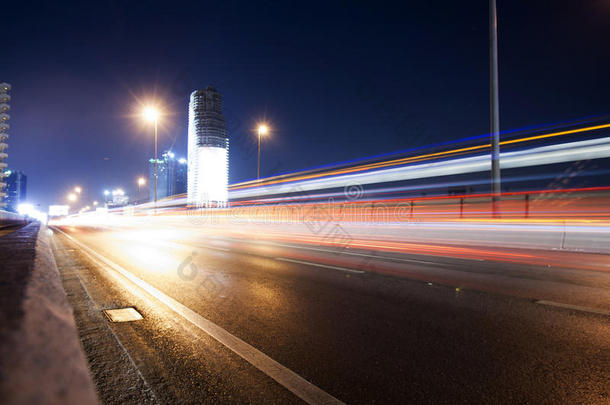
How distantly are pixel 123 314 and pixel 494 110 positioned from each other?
13.9m

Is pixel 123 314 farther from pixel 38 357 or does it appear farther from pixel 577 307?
pixel 577 307

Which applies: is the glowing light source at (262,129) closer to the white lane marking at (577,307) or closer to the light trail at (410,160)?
the light trail at (410,160)

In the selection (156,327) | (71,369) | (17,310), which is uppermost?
(17,310)

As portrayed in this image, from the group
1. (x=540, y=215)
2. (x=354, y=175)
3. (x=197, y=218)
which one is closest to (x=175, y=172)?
(x=197, y=218)

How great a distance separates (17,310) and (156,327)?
8.56 feet

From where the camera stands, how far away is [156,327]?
3896 mm

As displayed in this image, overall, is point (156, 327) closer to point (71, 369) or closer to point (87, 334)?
point (87, 334)

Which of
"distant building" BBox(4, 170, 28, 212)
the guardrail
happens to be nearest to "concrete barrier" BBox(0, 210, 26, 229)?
the guardrail

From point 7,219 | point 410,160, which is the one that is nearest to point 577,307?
point 410,160

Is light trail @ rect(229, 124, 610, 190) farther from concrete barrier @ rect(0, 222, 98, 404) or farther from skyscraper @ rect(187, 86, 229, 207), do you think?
skyscraper @ rect(187, 86, 229, 207)

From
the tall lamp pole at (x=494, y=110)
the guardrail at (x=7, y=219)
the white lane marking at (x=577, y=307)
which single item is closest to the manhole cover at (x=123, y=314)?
the white lane marking at (x=577, y=307)

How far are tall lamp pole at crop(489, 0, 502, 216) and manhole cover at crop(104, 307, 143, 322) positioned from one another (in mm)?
12679

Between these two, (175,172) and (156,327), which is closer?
(156,327)

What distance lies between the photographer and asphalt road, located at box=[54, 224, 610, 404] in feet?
8.10
